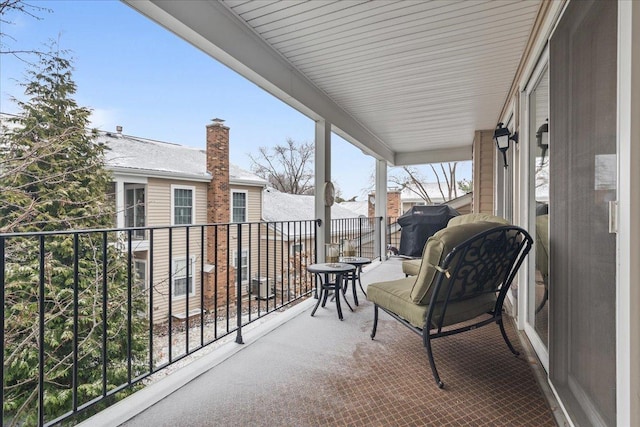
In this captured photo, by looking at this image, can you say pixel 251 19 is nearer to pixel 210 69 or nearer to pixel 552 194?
pixel 552 194

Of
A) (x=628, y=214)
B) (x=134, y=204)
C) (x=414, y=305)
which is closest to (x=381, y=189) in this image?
(x=414, y=305)

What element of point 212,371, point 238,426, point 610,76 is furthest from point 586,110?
point 212,371

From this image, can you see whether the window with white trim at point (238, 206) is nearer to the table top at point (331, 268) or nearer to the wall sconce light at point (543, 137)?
the table top at point (331, 268)

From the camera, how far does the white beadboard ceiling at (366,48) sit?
2230 mm

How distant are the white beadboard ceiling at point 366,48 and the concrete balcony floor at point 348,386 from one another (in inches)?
84.4

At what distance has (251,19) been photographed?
7.86 ft

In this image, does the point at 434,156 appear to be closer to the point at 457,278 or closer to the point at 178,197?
the point at 457,278

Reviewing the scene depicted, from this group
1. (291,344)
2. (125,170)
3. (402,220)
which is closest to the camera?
(291,344)

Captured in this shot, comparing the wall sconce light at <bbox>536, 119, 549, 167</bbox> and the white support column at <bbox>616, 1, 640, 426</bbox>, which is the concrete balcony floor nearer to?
the white support column at <bbox>616, 1, 640, 426</bbox>

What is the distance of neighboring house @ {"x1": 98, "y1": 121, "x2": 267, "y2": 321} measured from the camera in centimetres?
723

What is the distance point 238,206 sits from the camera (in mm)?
9961

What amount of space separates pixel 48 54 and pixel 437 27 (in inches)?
205

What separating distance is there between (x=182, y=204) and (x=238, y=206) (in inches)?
73.5

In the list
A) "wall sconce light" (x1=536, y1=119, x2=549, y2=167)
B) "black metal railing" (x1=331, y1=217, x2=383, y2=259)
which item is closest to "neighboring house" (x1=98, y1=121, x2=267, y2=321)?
"black metal railing" (x1=331, y1=217, x2=383, y2=259)
